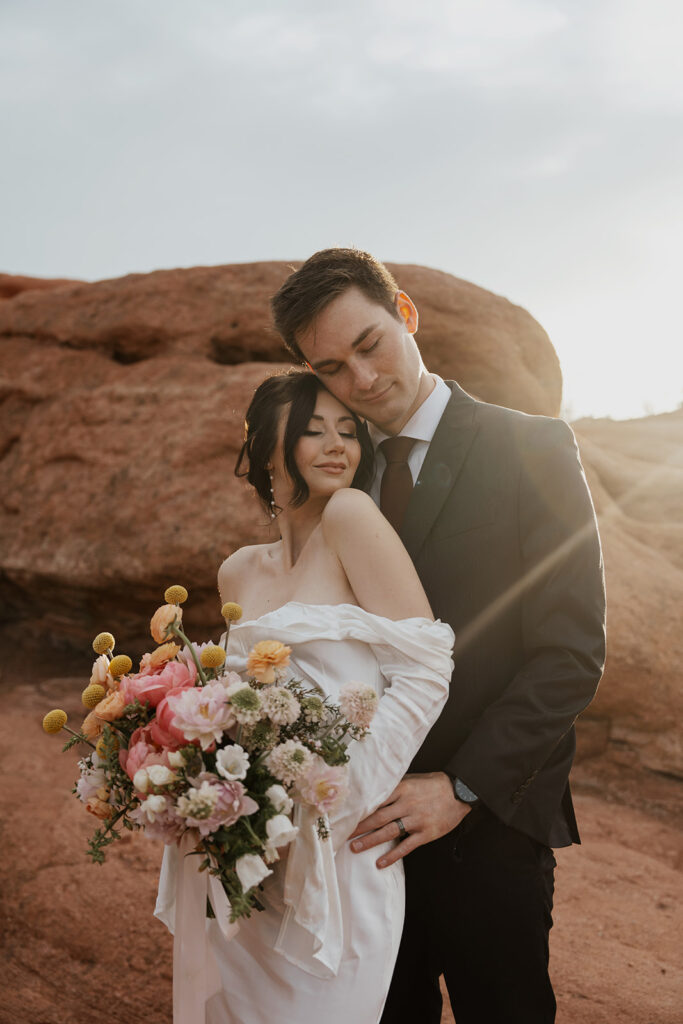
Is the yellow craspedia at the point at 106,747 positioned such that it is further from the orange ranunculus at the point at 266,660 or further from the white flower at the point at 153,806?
the orange ranunculus at the point at 266,660

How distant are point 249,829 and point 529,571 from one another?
1275 mm

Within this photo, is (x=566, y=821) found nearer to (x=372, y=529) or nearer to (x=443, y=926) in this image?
(x=443, y=926)

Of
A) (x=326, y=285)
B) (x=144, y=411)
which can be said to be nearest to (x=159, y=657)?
(x=326, y=285)

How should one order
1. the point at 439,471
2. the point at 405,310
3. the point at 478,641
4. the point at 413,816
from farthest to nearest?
the point at 405,310
the point at 439,471
the point at 478,641
the point at 413,816

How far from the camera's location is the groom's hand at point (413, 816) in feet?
7.03

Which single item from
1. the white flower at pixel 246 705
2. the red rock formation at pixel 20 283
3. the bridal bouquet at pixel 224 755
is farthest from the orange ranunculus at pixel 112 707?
the red rock formation at pixel 20 283

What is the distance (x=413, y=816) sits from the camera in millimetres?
2195

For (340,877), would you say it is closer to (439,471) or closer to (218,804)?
(218,804)

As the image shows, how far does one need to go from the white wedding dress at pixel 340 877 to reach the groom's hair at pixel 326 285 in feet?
3.69

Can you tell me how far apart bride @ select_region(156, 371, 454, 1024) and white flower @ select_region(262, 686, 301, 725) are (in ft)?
1.05

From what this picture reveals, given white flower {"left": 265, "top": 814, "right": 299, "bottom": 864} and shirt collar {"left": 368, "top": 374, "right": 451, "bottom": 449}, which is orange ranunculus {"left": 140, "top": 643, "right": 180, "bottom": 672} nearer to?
white flower {"left": 265, "top": 814, "right": 299, "bottom": 864}

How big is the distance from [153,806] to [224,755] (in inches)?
7.2

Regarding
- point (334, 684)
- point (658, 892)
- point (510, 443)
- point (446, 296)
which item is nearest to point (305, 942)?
point (334, 684)

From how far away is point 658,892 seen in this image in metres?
5.04
